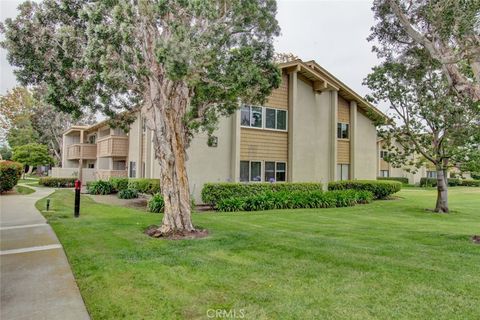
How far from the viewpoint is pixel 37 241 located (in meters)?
8.17

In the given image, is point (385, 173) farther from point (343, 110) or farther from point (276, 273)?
point (276, 273)

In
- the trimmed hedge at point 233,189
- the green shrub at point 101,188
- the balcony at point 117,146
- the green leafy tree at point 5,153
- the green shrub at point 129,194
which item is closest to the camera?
the trimmed hedge at point 233,189

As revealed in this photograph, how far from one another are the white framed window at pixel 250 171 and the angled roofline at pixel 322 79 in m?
5.60

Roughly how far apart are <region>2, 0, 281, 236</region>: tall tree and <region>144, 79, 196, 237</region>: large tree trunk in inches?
1.0

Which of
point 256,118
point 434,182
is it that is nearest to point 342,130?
point 256,118

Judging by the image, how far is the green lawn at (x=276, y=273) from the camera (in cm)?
432

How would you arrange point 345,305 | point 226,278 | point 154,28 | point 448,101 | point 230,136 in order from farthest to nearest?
point 230,136
point 448,101
point 154,28
point 226,278
point 345,305

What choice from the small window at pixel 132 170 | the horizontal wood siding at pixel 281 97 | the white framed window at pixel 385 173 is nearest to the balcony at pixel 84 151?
the small window at pixel 132 170

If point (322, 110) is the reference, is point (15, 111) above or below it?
above

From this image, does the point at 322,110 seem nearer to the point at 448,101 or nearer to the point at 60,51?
the point at 448,101

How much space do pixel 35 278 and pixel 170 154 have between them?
4.19 metres

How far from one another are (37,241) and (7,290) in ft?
11.4

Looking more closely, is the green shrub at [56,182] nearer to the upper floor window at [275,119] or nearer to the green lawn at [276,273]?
the upper floor window at [275,119]

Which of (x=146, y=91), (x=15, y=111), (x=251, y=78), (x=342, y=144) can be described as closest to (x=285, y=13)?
(x=251, y=78)
